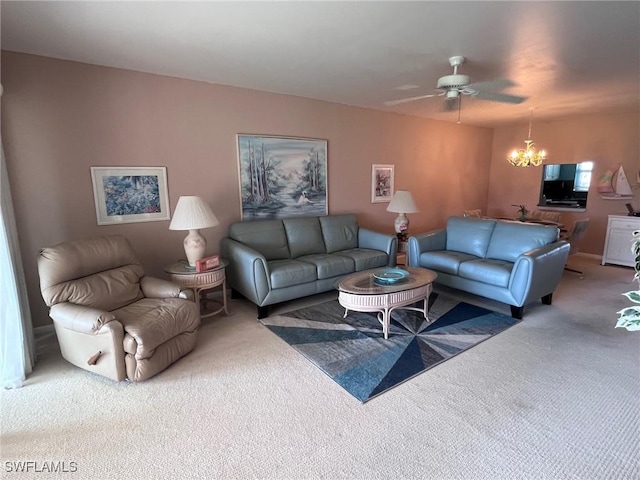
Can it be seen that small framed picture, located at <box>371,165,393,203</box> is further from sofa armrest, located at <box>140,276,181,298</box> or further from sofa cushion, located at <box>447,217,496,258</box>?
sofa armrest, located at <box>140,276,181,298</box>

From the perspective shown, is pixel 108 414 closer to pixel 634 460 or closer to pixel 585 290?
pixel 634 460

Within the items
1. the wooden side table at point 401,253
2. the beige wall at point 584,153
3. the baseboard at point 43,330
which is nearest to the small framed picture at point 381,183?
the wooden side table at point 401,253

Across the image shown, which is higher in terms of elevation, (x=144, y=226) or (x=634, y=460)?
(x=144, y=226)

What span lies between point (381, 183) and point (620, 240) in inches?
161

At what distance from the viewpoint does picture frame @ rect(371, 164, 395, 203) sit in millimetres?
5445

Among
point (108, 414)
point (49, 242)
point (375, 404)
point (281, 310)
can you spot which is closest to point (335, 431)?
point (375, 404)

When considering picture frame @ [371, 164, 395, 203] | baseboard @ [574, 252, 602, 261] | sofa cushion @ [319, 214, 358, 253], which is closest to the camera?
sofa cushion @ [319, 214, 358, 253]

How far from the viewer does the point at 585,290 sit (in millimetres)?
4344

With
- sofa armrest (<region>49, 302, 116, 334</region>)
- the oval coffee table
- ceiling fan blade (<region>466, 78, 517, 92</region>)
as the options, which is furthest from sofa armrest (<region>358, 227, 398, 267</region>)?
sofa armrest (<region>49, 302, 116, 334</region>)

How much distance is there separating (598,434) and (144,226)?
4137 millimetres

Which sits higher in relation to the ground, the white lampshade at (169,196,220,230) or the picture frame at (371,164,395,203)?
the picture frame at (371,164,395,203)

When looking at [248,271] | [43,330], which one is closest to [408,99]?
[248,271]

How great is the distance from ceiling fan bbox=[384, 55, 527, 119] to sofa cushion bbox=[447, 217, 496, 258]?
1557mm

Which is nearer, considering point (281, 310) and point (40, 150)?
point (40, 150)
